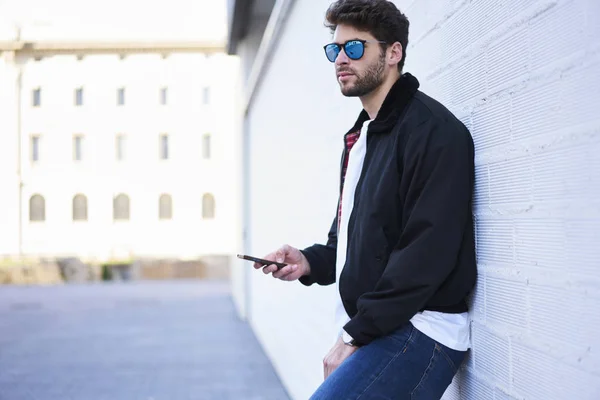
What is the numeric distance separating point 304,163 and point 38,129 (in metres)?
39.1

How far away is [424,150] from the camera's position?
200 cm

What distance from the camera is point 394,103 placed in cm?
221

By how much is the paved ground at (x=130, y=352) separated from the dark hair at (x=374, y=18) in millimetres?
4521

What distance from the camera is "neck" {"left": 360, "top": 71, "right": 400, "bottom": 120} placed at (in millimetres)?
2361

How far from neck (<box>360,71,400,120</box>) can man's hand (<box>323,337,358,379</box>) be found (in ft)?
2.30

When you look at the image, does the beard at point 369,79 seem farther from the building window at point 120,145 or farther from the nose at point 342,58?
the building window at point 120,145

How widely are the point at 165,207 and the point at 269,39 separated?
35.0 m

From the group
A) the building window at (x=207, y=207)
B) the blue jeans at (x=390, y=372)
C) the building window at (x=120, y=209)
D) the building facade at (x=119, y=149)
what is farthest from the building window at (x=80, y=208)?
the blue jeans at (x=390, y=372)

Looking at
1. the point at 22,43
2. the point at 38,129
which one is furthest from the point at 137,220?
the point at 22,43

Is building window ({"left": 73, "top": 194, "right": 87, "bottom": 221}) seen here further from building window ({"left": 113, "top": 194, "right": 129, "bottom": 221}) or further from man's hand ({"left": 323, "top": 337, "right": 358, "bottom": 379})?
man's hand ({"left": 323, "top": 337, "right": 358, "bottom": 379})

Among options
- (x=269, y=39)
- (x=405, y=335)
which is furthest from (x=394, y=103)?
(x=269, y=39)

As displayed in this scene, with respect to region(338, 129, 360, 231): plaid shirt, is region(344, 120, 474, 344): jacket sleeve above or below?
below

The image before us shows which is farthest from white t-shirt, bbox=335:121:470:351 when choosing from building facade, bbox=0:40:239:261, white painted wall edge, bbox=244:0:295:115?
building facade, bbox=0:40:239:261

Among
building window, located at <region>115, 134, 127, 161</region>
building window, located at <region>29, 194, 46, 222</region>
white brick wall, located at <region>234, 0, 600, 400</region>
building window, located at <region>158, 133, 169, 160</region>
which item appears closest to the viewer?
white brick wall, located at <region>234, 0, 600, 400</region>
